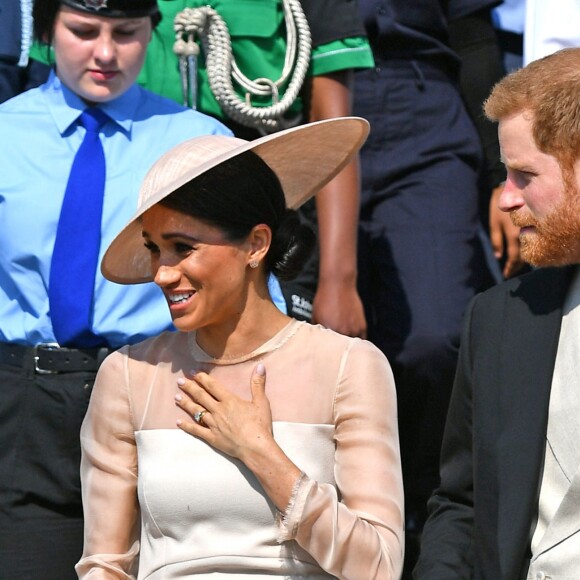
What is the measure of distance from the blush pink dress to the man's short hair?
0.64m

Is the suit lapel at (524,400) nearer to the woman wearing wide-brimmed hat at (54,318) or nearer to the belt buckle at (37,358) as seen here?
the woman wearing wide-brimmed hat at (54,318)

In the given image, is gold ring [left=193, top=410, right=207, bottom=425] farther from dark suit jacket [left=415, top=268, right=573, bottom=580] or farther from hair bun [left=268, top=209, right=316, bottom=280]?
dark suit jacket [left=415, top=268, right=573, bottom=580]

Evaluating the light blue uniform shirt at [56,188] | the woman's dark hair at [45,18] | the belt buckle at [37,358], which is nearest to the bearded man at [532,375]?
the light blue uniform shirt at [56,188]

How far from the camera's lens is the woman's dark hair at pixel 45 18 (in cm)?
418

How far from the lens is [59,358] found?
13.0 feet

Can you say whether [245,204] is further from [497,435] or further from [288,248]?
[497,435]

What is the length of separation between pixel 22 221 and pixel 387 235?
1.24m

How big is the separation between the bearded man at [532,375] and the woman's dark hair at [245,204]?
519 millimetres

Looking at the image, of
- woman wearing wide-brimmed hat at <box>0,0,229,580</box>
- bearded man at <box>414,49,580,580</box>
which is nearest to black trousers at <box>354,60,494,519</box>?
woman wearing wide-brimmed hat at <box>0,0,229,580</box>

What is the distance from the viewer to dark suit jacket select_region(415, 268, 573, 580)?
3100 millimetres

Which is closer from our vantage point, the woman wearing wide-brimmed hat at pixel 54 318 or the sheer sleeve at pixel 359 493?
the sheer sleeve at pixel 359 493

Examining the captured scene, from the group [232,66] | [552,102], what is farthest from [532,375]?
[232,66]

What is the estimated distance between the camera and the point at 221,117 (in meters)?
4.54

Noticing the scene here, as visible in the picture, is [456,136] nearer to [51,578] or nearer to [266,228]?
[266,228]
